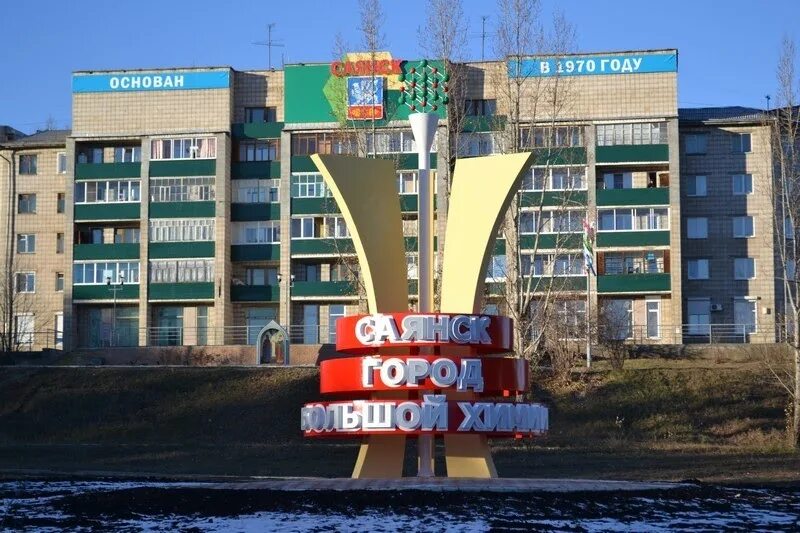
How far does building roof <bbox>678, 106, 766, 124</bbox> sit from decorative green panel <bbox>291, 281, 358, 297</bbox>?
22.4m

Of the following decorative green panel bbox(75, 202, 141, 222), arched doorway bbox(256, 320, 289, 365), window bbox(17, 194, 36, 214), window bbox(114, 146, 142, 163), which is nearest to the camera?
arched doorway bbox(256, 320, 289, 365)

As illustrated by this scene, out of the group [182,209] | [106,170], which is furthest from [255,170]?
[106,170]

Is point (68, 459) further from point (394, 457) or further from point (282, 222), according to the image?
point (282, 222)

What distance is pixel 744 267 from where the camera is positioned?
69.4m

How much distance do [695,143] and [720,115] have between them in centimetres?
363

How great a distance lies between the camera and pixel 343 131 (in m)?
57.1

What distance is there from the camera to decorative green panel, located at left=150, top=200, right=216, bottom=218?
7044 centimetres

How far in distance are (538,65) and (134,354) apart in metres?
27.7

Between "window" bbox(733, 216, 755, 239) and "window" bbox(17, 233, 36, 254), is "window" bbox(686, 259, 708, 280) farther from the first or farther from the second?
"window" bbox(17, 233, 36, 254)

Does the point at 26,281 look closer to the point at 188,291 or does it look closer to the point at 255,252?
the point at 188,291

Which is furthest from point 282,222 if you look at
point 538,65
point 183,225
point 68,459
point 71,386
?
point 68,459

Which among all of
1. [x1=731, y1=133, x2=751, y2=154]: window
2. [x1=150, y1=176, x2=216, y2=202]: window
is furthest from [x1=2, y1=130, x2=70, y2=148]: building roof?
[x1=731, y1=133, x2=751, y2=154]: window

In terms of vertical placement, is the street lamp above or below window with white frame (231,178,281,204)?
below

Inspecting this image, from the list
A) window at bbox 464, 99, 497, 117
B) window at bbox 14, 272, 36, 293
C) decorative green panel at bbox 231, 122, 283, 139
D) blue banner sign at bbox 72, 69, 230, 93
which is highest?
blue banner sign at bbox 72, 69, 230, 93
